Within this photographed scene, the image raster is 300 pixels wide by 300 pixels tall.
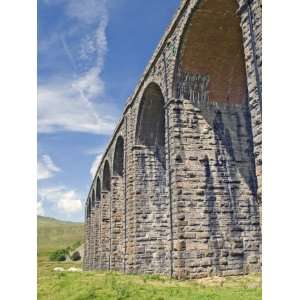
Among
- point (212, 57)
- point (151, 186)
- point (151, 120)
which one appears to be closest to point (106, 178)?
point (151, 186)

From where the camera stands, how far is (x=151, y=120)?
16469 mm

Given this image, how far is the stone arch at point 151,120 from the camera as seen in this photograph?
15.6 m

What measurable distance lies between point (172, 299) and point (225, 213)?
4.08 meters

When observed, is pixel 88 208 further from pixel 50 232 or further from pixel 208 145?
pixel 208 145

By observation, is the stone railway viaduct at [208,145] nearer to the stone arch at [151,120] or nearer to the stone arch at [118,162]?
the stone arch at [151,120]

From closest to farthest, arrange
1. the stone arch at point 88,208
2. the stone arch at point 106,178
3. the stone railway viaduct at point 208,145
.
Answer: the stone railway viaduct at point 208,145
the stone arch at point 106,178
the stone arch at point 88,208

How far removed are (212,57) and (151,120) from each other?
5.33 metres

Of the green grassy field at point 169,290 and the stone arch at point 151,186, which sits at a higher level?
the stone arch at point 151,186

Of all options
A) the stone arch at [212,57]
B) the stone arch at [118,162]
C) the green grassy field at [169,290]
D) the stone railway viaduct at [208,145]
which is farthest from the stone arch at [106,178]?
the green grassy field at [169,290]

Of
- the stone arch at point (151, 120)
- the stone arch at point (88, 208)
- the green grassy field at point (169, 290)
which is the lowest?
the green grassy field at point (169, 290)

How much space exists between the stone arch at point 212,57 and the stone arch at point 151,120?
10.2 ft
